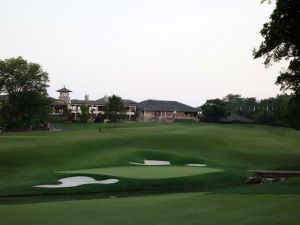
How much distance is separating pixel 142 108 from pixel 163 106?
774 cm

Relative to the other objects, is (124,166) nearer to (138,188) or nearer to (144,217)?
(138,188)

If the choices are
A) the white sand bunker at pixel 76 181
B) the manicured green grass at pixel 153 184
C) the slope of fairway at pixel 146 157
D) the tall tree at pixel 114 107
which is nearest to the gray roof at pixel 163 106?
the tall tree at pixel 114 107

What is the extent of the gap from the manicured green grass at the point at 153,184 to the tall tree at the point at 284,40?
7058 millimetres

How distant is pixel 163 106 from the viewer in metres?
150

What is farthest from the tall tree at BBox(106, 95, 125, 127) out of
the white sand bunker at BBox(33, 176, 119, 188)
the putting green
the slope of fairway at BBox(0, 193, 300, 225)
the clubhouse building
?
the slope of fairway at BBox(0, 193, 300, 225)

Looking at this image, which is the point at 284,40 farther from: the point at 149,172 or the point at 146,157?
the point at 146,157

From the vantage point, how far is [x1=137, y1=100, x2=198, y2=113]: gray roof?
484ft

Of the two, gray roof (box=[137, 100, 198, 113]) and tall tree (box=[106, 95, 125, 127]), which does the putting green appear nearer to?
tall tree (box=[106, 95, 125, 127])

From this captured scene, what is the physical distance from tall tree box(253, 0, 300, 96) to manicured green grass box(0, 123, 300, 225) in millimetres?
7058

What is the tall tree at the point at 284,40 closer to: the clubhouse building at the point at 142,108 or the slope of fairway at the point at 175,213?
the slope of fairway at the point at 175,213

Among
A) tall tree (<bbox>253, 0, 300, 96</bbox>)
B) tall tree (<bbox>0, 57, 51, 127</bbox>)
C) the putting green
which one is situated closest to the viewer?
tall tree (<bbox>253, 0, 300, 96</bbox>)

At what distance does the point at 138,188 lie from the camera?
95.2 feet

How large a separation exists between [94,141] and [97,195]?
89.8 feet

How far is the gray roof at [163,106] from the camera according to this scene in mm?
147500
